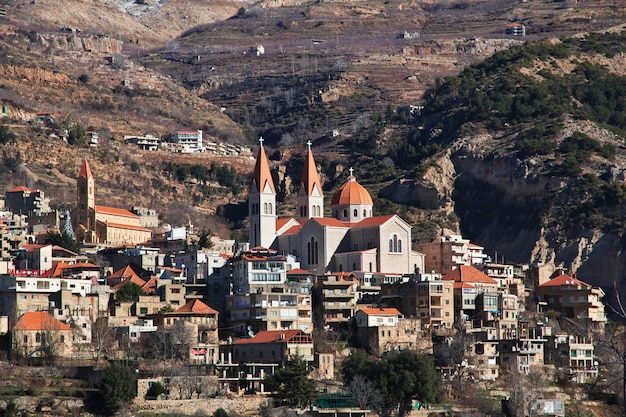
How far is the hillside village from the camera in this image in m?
93.3

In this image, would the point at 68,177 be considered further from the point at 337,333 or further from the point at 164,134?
the point at 337,333

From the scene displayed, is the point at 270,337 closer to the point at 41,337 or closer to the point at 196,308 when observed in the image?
the point at 196,308

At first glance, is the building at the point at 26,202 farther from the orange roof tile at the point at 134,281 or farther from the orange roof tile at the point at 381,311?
the orange roof tile at the point at 381,311

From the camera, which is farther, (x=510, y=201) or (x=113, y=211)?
(x=510, y=201)

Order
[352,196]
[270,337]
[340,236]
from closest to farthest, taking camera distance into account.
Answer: [270,337], [340,236], [352,196]

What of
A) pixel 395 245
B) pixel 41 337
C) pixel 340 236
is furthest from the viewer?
pixel 340 236

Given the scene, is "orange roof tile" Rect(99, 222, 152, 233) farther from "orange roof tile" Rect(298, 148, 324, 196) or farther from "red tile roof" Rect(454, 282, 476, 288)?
"red tile roof" Rect(454, 282, 476, 288)

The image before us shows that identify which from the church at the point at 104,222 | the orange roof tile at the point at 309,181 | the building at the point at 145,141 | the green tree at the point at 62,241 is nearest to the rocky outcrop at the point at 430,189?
the church at the point at 104,222

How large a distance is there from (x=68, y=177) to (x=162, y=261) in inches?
1825

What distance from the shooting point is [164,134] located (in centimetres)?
18950

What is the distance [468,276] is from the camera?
110188 mm

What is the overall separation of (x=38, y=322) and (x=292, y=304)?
16325 millimetres

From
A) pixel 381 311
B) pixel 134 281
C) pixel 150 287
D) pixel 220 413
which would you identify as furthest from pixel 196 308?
pixel 220 413

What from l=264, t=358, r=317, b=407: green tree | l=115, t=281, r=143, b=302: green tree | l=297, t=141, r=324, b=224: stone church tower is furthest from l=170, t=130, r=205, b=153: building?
l=264, t=358, r=317, b=407: green tree
